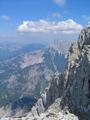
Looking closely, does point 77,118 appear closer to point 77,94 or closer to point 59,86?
point 77,94

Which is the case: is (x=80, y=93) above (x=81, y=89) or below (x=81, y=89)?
below

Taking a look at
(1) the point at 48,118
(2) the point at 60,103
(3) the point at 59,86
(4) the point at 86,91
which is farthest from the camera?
(3) the point at 59,86

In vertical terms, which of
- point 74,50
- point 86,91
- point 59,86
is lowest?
point 59,86

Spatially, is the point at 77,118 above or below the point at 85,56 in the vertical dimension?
below

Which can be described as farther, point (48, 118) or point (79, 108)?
point (79, 108)

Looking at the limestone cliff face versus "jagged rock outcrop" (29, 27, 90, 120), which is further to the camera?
the limestone cliff face

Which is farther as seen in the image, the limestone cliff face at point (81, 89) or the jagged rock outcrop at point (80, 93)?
the limestone cliff face at point (81, 89)

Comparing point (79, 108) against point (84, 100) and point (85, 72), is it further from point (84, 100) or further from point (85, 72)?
point (85, 72)

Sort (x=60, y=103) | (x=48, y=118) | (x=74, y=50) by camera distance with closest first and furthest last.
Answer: (x=48, y=118)
(x=60, y=103)
(x=74, y=50)

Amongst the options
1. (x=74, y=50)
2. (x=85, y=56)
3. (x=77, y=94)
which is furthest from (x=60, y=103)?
(x=74, y=50)
